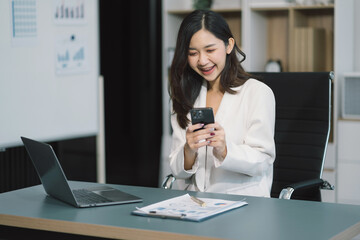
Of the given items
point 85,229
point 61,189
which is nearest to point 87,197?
point 61,189

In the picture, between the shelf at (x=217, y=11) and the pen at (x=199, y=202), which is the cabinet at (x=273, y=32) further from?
the pen at (x=199, y=202)

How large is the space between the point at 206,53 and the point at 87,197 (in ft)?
2.57

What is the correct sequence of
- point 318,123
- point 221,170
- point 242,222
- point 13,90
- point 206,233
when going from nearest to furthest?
point 206,233 → point 242,222 → point 221,170 → point 318,123 → point 13,90

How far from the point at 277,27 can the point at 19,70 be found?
208 cm

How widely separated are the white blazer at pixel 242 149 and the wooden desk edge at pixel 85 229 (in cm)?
67

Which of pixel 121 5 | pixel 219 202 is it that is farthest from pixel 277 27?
pixel 219 202

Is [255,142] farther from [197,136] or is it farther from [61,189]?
[61,189]

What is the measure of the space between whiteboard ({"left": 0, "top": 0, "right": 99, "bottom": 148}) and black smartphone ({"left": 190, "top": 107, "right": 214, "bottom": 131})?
160cm

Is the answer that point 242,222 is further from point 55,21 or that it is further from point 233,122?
point 55,21

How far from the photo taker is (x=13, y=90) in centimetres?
340

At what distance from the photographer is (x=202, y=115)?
2086mm

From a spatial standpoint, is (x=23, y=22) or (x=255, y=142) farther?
(x=23, y=22)

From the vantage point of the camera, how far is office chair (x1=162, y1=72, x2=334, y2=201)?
104 inches

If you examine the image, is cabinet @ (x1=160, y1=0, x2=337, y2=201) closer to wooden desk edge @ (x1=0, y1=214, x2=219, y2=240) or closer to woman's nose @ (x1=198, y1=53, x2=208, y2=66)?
woman's nose @ (x1=198, y1=53, x2=208, y2=66)
